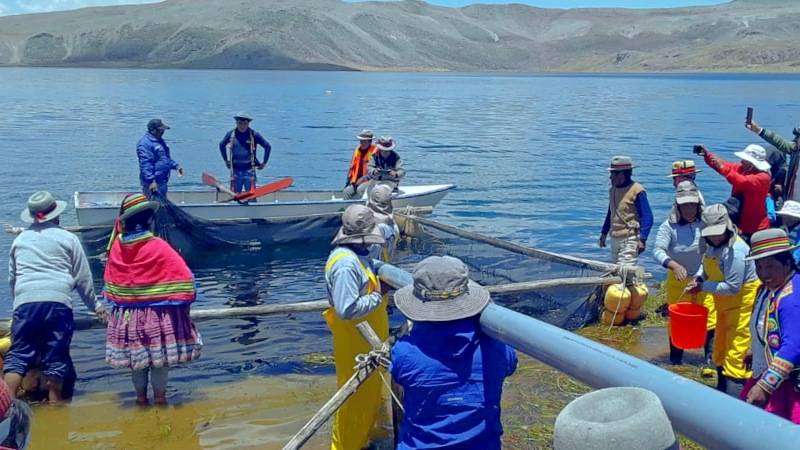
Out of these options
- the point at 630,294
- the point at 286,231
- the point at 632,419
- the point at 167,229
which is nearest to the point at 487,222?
the point at 286,231

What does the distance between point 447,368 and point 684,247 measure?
13.7 ft

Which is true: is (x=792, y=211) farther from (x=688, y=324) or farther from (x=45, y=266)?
(x=45, y=266)

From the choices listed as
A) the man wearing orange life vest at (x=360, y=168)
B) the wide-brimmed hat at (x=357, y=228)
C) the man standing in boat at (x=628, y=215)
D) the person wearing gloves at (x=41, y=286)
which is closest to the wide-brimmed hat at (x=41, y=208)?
→ the person wearing gloves at (x=41, y=286)

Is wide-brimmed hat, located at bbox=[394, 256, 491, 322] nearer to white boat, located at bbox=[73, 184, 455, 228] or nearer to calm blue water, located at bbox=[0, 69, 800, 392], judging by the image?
calm blue water, located at bbox=[0, 69, 800, 392]

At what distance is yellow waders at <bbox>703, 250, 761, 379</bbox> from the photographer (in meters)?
5.77

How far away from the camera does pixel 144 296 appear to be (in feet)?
19.1

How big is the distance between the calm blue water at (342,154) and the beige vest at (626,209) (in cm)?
360

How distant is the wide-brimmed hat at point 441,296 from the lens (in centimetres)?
342

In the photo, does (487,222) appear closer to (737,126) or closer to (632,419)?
(632,419)

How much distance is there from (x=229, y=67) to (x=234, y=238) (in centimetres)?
16254

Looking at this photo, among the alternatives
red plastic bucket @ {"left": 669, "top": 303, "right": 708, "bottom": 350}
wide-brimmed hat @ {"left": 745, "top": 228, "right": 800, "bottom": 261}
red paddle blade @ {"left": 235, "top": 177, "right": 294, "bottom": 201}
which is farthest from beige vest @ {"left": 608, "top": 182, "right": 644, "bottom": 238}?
red paddle blade @ {"left": 235, "top": 177, "right": 294, "bottom": 201}

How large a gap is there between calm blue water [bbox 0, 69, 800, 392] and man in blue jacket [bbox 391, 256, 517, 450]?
454 cm

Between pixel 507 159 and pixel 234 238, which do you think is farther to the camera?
pixel 507 159

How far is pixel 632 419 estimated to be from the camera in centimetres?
204
